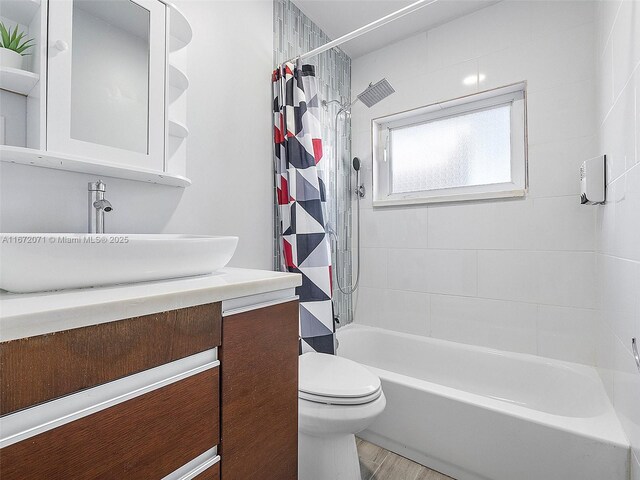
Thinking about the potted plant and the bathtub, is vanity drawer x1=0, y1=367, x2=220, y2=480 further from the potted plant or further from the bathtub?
the bathtub

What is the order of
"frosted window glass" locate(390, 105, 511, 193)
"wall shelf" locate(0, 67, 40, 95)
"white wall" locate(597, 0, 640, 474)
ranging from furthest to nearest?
"frosted window glass" locate(390, 105, 511, 193) → "white wall" locate(597, 0, 640, 474) → "wall shelf" locate(0, 67, 40, 95)

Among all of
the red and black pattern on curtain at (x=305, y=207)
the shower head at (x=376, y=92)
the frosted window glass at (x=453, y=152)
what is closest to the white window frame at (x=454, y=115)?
the frosted window glass at (x=453, y=152)

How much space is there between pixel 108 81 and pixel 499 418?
1913mm

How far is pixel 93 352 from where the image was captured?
21.1 inches

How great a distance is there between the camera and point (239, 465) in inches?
30.9

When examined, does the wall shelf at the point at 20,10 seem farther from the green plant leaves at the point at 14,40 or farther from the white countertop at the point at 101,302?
the white countertop at the point at 101,302

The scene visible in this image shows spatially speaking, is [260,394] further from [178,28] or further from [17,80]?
[178,28]

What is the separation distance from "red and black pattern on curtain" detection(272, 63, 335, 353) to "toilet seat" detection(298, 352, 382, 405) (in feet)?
0.73

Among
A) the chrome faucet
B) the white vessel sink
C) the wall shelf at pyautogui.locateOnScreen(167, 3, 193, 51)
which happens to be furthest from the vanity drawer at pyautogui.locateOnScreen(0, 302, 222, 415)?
the wall shelf at pyautogui.locateOnScreen(167, 3, 193, 51)

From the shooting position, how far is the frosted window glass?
2021 mm

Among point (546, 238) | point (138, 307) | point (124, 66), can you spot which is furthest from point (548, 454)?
point (124, 66)

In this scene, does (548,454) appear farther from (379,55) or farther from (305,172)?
(379,55)

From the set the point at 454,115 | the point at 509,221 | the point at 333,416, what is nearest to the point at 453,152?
the point at 454,115

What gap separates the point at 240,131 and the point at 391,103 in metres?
1.25
